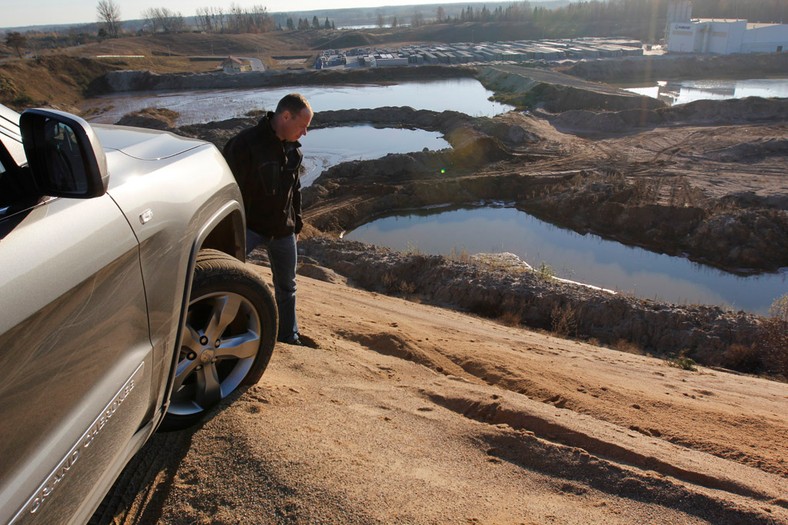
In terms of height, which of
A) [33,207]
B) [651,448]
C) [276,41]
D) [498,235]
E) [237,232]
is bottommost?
[498,235]

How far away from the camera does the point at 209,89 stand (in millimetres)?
58125

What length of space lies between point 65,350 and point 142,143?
4.55ft

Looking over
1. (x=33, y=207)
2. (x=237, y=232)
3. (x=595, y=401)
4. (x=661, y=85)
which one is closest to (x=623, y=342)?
(x=595, y=401)

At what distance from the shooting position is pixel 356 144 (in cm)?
3170

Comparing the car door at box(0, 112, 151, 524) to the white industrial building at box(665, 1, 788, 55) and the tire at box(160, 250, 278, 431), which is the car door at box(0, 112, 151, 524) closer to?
the tire at box(160, 250, 278, 431)

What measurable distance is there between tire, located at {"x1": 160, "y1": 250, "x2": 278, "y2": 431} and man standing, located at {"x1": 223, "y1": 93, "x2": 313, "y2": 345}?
1.05 metres

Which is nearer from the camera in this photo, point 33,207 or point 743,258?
point 33,207

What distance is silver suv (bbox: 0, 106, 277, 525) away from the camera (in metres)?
1.59

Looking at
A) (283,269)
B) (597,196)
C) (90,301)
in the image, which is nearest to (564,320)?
(283,269)

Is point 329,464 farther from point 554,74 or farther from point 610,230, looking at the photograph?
point 554,74

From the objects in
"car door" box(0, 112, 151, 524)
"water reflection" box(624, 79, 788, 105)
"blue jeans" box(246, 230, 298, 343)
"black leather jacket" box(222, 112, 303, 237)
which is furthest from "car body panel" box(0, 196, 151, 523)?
"water reflection" box(624, 79, 788, 105)

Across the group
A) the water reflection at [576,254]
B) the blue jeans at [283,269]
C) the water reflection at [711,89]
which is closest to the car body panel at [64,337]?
the blue jeans at [283,269]

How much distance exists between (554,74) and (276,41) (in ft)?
259

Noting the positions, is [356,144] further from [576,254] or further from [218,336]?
[218,336]
